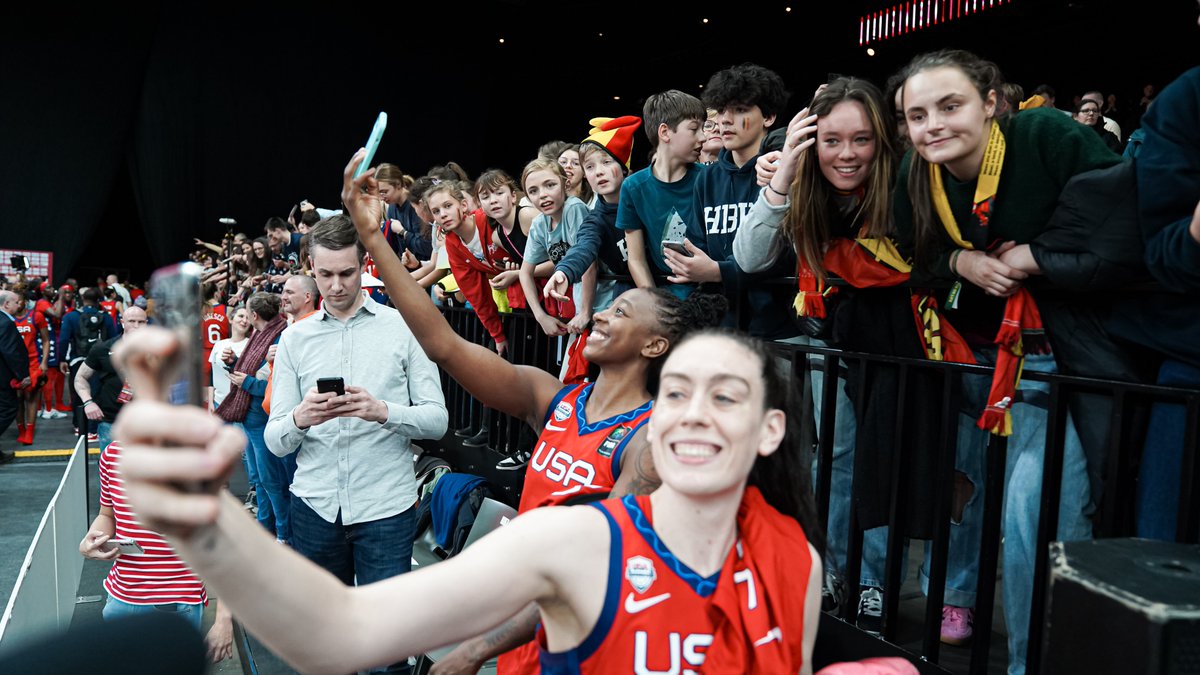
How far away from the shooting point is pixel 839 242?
286 cm

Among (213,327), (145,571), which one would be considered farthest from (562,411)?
(213,327)

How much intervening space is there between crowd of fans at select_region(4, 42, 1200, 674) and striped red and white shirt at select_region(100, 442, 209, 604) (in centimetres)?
61

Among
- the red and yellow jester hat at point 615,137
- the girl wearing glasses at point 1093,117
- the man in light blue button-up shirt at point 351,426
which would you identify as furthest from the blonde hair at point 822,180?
the girl wearing glasses at point 1093,117

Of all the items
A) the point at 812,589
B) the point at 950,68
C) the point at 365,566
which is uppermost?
the point at 950,68

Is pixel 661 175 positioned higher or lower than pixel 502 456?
higher

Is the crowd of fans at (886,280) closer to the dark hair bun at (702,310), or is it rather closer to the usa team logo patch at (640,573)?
the dark hair bun at (702,310)

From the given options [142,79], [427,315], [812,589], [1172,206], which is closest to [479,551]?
[812,589]

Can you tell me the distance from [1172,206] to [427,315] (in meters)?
1.97

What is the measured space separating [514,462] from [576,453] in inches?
106

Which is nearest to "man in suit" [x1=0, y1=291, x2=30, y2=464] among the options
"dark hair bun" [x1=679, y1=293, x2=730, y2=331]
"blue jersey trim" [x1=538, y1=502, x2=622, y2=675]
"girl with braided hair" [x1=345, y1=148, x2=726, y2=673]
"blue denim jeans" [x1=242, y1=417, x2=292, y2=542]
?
"blue denim jeans" [x1=242, y1=417, x2=292, y2=542]

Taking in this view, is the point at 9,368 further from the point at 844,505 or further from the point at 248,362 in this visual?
the point at 844,505

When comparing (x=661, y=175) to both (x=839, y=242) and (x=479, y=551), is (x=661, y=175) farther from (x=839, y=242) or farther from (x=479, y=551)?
(x=479, y=551)

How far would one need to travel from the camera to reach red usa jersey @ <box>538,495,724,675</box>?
5.02 ft

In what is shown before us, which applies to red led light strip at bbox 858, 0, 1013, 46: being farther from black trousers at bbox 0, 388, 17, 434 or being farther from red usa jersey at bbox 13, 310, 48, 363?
red usa jersey at bbox 13, 310, 48, 363
